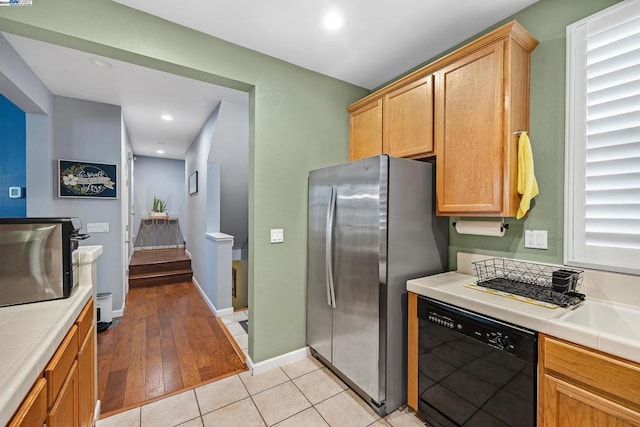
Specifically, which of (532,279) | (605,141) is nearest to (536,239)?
(532,279)

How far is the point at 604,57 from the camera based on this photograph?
1.50 metres

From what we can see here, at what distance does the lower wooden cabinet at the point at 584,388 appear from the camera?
3.32ft

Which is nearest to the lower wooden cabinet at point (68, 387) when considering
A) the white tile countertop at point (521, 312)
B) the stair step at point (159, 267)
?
the white tile countertop at point (521, 312)

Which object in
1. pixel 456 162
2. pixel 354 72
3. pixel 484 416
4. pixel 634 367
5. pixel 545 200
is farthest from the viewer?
pixel 354 72

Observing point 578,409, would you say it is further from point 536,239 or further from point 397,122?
point 397,122

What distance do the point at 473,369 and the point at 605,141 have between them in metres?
1.41

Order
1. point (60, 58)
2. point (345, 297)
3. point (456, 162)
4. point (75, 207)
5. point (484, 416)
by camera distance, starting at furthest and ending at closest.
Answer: point (75, 207) < point (60, 58) < point (345, 297) < point (456, 162) < point (484, 416)

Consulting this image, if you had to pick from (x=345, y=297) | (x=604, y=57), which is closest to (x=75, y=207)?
(x=345, y=297)

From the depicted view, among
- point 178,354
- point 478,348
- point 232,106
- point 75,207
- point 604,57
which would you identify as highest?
point 232,106

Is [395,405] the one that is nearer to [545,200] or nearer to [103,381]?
[545,200]

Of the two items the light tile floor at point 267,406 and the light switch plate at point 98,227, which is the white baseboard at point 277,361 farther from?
the light switch plate at point 98,227

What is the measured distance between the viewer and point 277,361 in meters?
2.39

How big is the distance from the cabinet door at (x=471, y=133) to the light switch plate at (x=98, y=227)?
149 inches

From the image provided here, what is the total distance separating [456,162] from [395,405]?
169 cm
